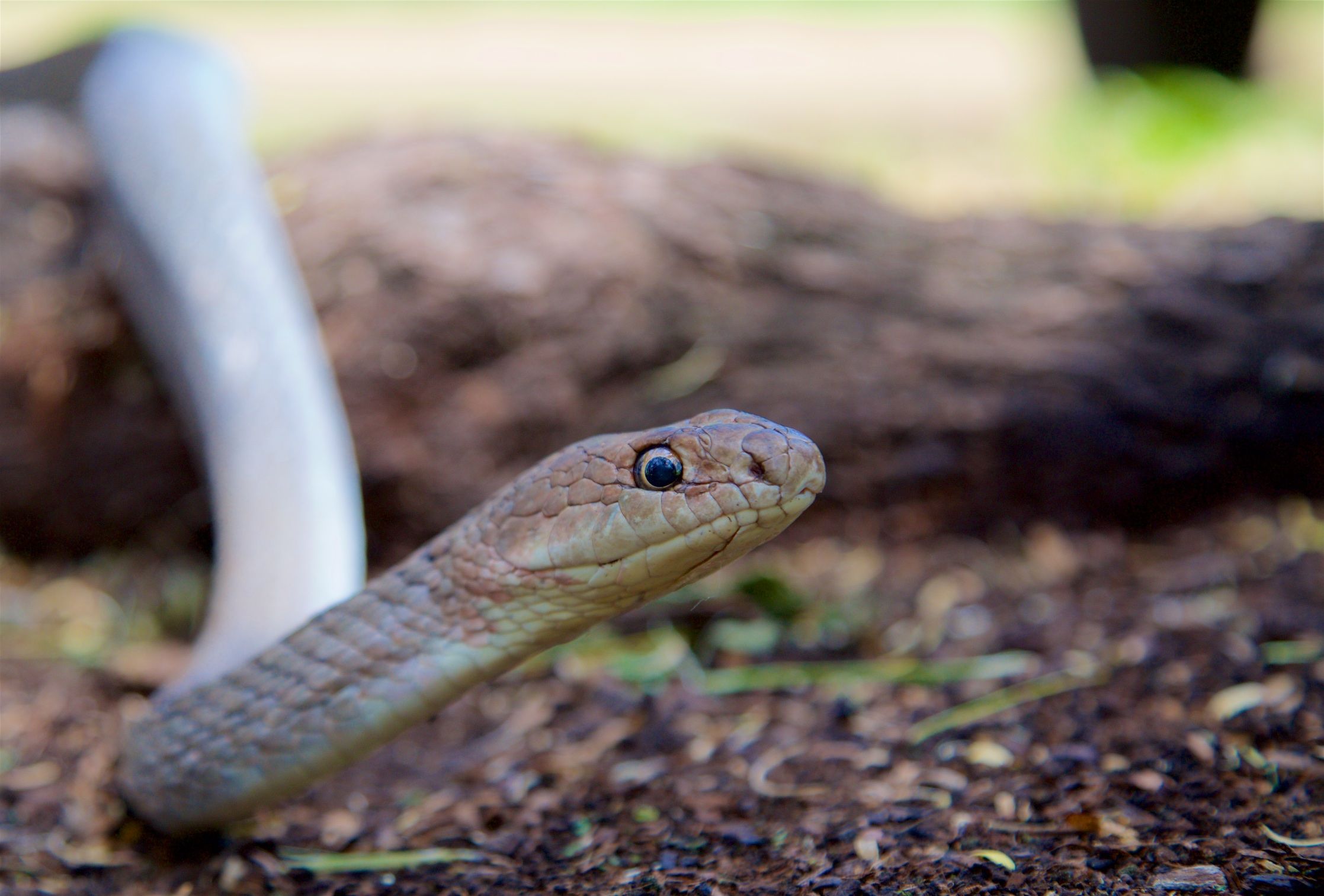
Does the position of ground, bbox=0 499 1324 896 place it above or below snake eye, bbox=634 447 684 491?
below

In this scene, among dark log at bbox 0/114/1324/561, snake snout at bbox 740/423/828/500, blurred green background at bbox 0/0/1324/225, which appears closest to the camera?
snake snout at bbox 740/423/828/500

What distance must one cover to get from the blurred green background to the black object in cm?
28

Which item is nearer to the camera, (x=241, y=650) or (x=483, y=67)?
(x=241, y=650)

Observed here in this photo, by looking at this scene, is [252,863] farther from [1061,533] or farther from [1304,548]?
[1304,548]

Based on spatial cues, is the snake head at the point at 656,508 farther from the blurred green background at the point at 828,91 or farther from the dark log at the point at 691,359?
the blurred green background at the point at 828,91

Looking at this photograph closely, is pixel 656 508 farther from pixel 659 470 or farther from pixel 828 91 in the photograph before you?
pixel 828 91

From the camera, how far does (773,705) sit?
9.30 feet

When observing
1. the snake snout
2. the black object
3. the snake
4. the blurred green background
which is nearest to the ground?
the snake

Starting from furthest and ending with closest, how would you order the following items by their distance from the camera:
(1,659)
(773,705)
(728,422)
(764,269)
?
(764,269) → (1,659) → (773,705) → (728,422)

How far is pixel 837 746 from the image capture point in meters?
2.55

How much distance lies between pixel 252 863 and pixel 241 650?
562 millimetres

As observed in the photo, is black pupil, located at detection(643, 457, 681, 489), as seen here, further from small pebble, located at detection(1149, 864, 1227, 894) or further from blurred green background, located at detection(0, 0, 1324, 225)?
blurred green background, located at detection(0, 0, 1324, 225)

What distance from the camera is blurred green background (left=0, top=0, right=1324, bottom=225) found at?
5.69 metres

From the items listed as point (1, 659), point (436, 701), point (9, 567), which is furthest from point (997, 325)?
point (9, 567)
